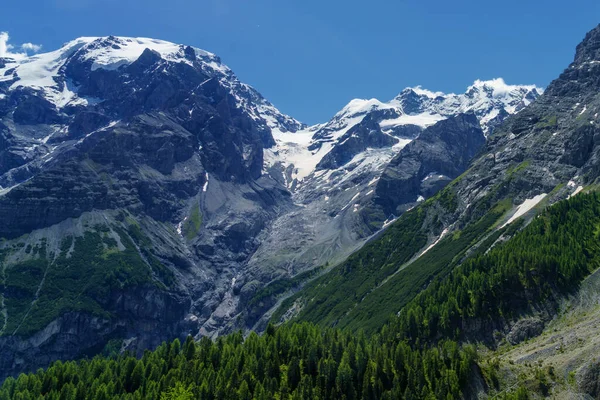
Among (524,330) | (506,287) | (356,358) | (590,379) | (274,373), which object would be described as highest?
(506,287)

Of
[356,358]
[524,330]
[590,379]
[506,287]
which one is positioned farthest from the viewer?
[506,287]

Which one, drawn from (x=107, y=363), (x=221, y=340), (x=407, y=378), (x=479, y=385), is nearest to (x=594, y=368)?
(x=479, y=385)

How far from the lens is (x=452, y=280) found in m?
189

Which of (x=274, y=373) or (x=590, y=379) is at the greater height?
(x=274, y=373)

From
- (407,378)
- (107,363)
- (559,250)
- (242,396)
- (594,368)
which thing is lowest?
(594,368)

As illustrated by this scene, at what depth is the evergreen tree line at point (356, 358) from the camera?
11050 centimetres

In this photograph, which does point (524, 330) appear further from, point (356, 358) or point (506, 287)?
point (356, 358)

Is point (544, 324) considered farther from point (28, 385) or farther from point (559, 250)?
point (28, 385)

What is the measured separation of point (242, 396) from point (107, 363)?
4896 centimetres

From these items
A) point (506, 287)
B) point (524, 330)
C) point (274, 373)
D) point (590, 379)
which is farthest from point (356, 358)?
point (506, 287)

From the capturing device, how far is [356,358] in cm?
11838

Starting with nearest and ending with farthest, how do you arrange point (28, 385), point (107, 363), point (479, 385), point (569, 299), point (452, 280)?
1. point (479, 385)
2. point (28, 385)
3. point (107, 363)
4. point (569, 299)
5. point (452, 280)

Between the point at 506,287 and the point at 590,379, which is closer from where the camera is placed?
the point at 590,379

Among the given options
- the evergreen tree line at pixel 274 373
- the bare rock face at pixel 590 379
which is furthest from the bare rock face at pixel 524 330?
the bare rock face at pixel 590 379
